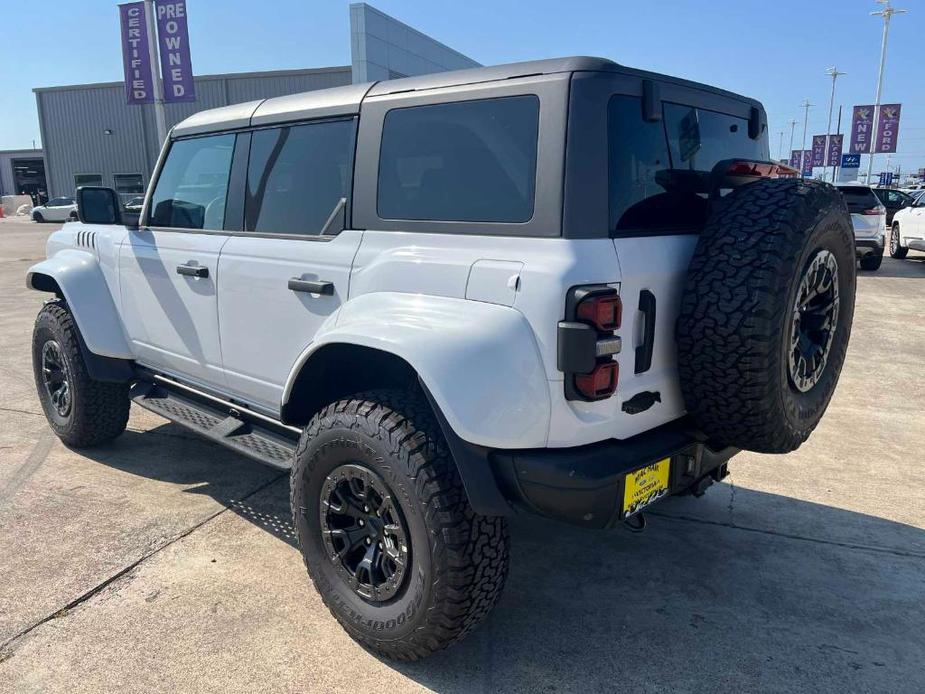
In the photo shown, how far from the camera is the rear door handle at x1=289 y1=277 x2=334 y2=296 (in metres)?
2.81

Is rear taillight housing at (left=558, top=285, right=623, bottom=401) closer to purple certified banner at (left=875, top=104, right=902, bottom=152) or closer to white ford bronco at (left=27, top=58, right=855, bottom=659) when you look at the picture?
white ford bronco at (left=27, top=58, right=855, bottom=659)

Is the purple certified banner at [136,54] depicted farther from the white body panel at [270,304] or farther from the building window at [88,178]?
the building window at [88,178]

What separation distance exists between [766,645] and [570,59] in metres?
2.18

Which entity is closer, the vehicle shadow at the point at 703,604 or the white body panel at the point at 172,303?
the vehicle shadow at the point at 703,604

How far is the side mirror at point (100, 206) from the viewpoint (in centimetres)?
406

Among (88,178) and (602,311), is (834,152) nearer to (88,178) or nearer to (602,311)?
(88,178)

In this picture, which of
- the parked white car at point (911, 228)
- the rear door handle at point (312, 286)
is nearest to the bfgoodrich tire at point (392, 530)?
the rear door handle at point (312, 286)

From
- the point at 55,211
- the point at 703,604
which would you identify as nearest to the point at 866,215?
the point at 703,604

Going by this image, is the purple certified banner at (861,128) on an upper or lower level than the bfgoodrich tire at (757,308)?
upper

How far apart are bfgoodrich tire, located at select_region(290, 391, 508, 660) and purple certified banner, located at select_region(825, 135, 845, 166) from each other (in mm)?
51023

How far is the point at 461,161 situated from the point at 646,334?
0.86 m

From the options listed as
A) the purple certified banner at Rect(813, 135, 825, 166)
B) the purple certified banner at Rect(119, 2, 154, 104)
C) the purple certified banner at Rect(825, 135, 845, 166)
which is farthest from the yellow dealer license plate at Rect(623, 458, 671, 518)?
the purple certified banner at Rect(813, 135, 825, 166)

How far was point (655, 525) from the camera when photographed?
3668mm

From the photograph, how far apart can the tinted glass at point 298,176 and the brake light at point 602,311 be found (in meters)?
1.22
